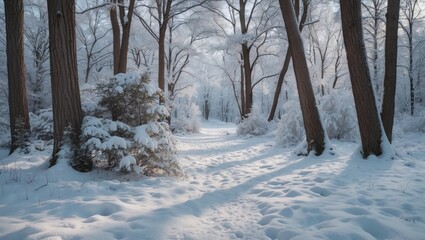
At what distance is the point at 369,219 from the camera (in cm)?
257

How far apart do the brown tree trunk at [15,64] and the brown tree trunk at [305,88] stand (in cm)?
695

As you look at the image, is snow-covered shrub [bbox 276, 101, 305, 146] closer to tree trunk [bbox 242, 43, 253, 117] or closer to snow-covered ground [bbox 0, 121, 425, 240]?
snow-covered ground [bbox 0, 121, 425, 240]

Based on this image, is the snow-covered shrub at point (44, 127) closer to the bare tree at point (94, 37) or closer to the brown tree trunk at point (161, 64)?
the brown tree trunk at point (161, 64)

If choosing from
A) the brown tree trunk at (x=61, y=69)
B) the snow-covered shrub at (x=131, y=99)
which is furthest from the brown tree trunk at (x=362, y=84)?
the brown tree trunk at (x=61, y=69)

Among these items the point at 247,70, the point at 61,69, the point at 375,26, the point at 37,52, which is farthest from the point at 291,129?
the point at 37,52

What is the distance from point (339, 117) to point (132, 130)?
23.9 feet

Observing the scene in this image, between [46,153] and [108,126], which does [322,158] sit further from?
[46,153]

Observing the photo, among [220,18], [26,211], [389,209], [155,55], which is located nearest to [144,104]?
[26,211]

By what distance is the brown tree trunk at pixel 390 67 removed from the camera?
5988 mm

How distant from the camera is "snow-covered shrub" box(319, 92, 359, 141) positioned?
8977 mm

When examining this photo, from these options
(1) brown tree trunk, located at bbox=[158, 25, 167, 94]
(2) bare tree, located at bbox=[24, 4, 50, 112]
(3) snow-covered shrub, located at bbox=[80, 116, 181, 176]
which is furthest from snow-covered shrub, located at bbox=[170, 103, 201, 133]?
(3) snow-covered shrub, located at bbox=[80, 116, 181, 176]

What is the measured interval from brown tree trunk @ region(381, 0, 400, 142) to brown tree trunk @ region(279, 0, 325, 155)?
1.43 m

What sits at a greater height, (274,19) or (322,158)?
(274,19)

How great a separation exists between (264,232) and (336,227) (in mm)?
675
